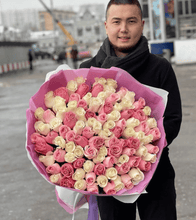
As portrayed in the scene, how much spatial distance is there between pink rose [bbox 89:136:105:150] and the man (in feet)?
1.34

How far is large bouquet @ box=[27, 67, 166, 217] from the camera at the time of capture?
198 centimetres

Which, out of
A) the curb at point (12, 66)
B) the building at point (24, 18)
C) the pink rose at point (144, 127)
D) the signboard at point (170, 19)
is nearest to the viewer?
the pink rose at point (144, 127)

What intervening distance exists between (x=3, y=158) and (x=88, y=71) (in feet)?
15.4

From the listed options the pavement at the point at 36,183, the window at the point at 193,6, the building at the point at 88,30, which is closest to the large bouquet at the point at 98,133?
the pavement at the point at 36,183

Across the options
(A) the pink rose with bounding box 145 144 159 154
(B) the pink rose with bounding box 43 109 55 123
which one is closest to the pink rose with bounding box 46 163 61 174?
(B) the pink rose with bounding box 43 109 55 123

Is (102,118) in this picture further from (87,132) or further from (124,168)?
(124,168)

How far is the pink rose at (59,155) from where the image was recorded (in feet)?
6.49

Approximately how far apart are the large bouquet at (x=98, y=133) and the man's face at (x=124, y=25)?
8.7 inches

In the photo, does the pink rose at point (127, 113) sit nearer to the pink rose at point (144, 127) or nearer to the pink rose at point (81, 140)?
the pink rose at point (144, 127)

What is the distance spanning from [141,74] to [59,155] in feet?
2.25

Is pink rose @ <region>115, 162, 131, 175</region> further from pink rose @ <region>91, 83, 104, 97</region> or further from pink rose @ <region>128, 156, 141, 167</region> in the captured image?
pink rose @ <region>91, 83, 104, 97</region>

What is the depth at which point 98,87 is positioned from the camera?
2121 mm

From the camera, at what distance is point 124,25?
222 centimetres

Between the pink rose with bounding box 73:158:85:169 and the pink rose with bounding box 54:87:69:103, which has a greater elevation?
→ the pink rose with bounding box 54:87:69:103
